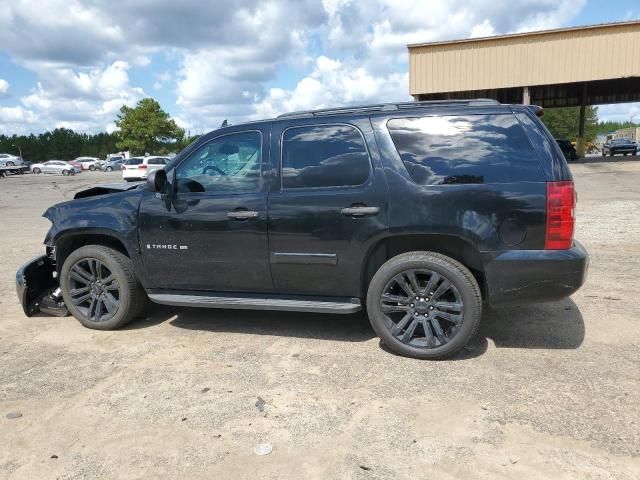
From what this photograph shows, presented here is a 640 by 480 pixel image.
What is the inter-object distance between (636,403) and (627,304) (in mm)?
2162

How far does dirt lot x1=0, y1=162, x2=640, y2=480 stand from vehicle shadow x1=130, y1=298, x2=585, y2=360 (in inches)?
0.8

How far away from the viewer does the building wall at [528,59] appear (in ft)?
78.3

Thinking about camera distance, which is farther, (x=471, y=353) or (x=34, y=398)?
(x=471, y=353)

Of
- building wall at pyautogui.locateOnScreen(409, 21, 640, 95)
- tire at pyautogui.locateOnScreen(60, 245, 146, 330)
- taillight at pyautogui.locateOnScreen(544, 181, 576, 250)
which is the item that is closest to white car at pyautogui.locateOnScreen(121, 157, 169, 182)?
building wall at pyautogui.locateOnScreen(409, 21, 640, 95)

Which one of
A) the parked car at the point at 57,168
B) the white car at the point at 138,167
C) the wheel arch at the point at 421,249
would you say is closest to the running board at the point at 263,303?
the wheel arch at the point at 421,249

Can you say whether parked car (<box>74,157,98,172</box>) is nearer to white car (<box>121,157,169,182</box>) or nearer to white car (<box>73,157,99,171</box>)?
white car (<box>73,157,99,171</box>)

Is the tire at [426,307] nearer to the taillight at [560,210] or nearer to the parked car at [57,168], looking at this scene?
the taillight at [560,210]

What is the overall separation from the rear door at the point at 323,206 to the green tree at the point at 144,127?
2531 inches

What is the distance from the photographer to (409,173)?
12.7 ft

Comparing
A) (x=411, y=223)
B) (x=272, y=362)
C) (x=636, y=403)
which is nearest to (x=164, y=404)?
(x=272, y=362)

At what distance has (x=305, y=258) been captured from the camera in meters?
4.13

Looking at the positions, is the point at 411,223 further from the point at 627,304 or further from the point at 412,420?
the point at 627,304

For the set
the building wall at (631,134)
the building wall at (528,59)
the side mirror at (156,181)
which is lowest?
the side mirror at (156,181)

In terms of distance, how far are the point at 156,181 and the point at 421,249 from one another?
2.26 metres
